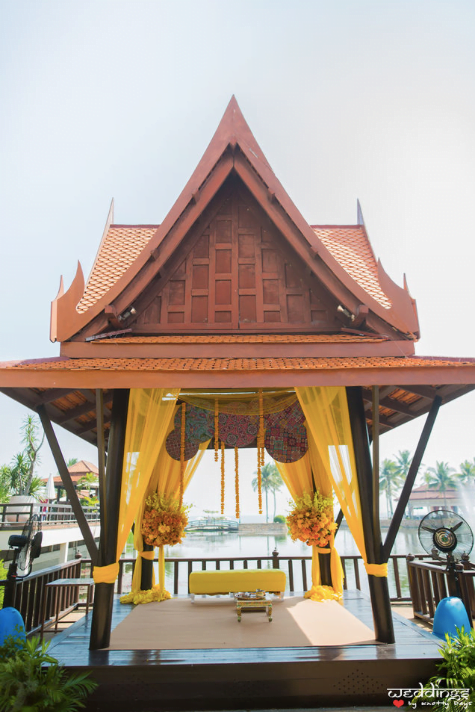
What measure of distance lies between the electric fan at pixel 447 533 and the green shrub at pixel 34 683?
149 inches

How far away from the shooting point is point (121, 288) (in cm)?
544

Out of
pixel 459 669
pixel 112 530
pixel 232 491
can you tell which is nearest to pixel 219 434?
pixel 232 491

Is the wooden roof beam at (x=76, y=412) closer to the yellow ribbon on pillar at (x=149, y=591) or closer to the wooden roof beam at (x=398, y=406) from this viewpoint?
the yellow ribbon on pillar at (x=149, y=591)

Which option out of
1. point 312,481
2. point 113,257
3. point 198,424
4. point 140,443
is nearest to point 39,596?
point 140,443

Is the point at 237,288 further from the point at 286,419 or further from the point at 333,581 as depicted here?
the point at 333,581

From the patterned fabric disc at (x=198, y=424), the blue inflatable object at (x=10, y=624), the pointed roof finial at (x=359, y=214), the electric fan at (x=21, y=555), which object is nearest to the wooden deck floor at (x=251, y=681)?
the blue inflatable object at (x=10, y=624)

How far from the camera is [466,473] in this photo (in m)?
69.8

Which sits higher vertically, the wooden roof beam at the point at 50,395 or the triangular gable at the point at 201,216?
the triangular gable at the point at 201,216

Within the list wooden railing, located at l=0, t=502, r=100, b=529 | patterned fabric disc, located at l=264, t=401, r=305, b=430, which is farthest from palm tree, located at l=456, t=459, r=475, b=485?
patterned fabric disc, located at l=264, t=401, r=305, b=430

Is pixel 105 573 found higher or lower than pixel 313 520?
lower

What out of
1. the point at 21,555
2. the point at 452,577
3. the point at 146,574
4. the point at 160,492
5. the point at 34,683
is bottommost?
the point at 34,683

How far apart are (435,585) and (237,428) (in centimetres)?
336

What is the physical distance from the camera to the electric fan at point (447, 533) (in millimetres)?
5125

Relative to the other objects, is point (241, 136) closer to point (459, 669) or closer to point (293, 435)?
point (293, 435)
